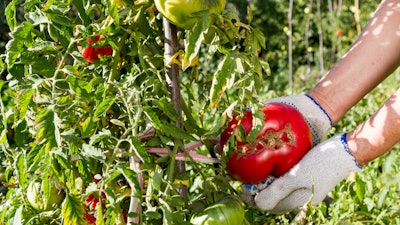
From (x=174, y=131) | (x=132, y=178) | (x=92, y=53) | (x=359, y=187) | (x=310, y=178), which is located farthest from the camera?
(x=359, y=187)

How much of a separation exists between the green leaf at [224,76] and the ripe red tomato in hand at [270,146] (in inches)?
9.1

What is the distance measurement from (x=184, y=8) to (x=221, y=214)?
1.21 feet

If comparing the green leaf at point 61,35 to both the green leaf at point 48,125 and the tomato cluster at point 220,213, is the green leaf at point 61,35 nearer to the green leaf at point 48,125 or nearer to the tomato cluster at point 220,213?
the green leaf at point 48,125

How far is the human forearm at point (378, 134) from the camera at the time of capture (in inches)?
54.9

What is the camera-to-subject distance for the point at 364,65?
1587 millimetres

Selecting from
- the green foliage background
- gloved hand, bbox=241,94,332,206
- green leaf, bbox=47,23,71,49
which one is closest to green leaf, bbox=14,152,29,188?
the green foliage background

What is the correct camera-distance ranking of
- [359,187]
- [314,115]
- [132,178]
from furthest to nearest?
[359,187], [314,115], [132,178]

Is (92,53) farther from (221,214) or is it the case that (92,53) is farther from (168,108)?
(221,214)

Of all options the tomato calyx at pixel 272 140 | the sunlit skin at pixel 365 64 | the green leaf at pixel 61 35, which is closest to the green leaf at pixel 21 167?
the green leaf at pixel 61 35

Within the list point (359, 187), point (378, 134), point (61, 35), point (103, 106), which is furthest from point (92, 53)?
point (359, 187)

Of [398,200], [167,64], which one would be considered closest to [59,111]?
[167,64]

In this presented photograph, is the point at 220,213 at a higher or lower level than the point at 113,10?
lower

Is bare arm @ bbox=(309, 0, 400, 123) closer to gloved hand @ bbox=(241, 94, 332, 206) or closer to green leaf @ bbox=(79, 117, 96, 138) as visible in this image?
gloved hand @ bbox=(241, 94, 332, 206)

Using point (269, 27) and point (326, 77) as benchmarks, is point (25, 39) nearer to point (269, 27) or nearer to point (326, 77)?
point (326, 77)
